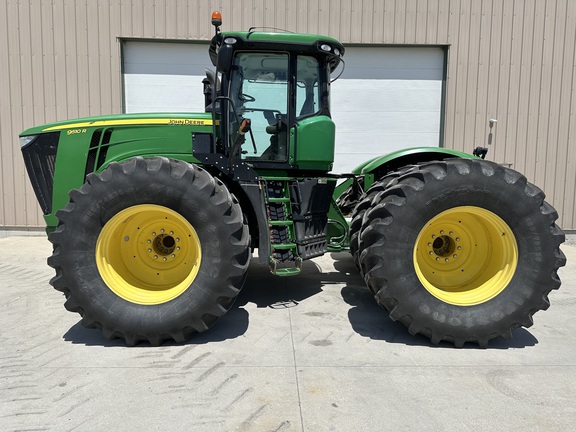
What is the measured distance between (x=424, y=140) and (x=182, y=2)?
5.12 metres

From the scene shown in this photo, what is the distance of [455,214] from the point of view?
11.6 feet

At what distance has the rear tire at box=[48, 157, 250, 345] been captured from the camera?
313cm

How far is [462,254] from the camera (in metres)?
3.65

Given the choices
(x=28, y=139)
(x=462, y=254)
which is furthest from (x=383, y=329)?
(x=28, y=139)

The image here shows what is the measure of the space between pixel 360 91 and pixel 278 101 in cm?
428

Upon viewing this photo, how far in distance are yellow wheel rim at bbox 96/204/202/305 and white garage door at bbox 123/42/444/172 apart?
185 inches

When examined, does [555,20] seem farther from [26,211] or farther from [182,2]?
[26,211]

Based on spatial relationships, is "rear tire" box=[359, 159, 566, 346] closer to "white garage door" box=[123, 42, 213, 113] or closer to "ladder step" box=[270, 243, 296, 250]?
"ladder step" box=[270, 243, 296, 250]

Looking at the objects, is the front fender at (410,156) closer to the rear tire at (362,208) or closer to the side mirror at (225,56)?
the rear tire at (362,208)

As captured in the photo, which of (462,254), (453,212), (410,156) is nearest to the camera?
(453,212)

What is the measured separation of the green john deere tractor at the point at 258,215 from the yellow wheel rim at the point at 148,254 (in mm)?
12

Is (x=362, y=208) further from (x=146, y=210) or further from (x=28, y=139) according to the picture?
(x=28, y=139)

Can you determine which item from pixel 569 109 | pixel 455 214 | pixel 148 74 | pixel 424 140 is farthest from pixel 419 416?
pixel 569 109

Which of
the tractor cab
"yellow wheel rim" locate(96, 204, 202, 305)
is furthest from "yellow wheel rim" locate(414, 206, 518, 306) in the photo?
"yellow wheel rim" locate(96, 204, 202, 305)
